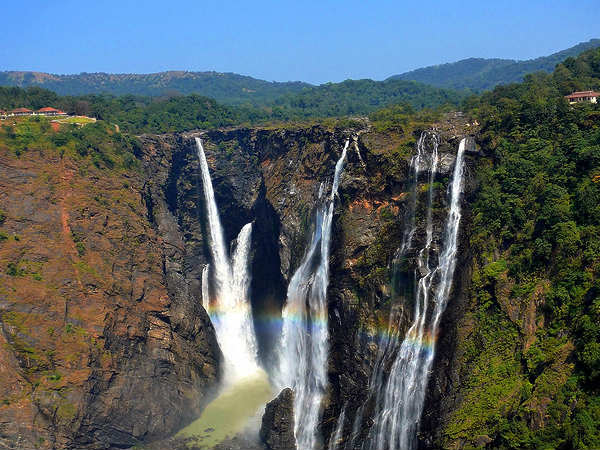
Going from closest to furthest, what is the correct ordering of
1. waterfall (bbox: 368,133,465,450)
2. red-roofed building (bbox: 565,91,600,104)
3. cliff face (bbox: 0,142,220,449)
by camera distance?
waterfall (bbox: 368,133,465,450) < cliff face (bbox: 0,142,220,449) < red-roofed building (bbox: 565,91,600,104)

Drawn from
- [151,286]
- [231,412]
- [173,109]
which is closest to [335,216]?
[151,286]

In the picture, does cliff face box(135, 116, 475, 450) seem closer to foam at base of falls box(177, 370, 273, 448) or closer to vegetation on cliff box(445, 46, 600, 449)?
vegetation on cliff box(445, 46, 600, 449)

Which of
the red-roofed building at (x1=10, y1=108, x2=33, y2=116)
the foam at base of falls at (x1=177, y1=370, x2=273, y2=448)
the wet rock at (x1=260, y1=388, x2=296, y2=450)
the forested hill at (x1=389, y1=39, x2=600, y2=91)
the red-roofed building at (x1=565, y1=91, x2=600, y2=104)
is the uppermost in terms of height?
the forested hill at (x1=389, y1=39, x2=600, y2=91)

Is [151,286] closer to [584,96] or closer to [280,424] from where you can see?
[280,424]

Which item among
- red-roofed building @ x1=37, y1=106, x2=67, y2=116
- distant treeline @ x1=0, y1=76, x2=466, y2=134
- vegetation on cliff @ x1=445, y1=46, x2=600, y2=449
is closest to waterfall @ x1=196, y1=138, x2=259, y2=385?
distant treeline @ x1=0, y1=76, x2=466, y2=134

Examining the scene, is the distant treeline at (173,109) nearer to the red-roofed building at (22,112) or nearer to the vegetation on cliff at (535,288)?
the red-roofed building at (22,112)

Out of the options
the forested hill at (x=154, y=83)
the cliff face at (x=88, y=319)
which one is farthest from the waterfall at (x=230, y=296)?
the forested hill at (x=154, y=83)

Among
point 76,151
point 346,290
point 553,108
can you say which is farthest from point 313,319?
point 76,151
